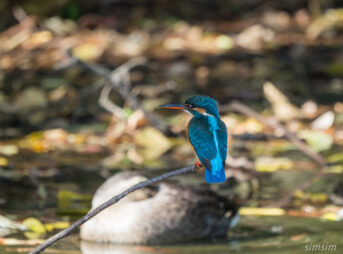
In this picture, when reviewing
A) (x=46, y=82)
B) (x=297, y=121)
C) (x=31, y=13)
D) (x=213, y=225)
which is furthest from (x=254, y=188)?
(x=31, y=13)

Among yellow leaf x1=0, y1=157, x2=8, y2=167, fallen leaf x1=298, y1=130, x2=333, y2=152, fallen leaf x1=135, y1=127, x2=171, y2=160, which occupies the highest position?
fallen leaf x1=135, y1=127, x2=171, y2=160

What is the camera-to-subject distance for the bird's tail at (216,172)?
3.42m

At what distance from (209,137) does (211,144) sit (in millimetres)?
40

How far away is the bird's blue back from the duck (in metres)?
1.72

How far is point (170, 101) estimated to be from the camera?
9.74 metres

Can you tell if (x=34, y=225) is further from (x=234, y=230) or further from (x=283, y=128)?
(x=283, y=128)

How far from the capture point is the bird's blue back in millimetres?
3461

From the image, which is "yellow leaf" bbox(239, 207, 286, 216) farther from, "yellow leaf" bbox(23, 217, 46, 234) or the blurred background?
"yellow leaf" bbox(23, 217, 46, 234)

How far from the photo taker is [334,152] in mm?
7430

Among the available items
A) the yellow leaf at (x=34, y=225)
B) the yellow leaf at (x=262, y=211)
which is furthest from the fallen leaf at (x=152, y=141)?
the yellow leaf at (x=34, y=225)

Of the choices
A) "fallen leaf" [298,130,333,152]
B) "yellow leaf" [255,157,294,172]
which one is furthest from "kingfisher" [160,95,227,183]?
"fallen leaf" [298,130,333,152]

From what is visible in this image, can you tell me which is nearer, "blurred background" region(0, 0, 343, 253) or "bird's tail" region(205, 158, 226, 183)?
"bird's tail" region(205, 158, 226, 183)

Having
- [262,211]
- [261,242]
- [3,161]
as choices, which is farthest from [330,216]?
[3,161]

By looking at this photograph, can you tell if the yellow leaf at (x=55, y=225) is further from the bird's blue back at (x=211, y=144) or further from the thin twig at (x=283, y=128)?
the bird's blue back at (x=211, y=144)
